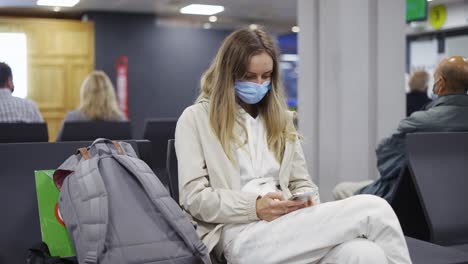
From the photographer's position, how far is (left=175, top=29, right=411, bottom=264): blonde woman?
1925 mm

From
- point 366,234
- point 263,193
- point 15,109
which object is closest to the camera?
point 366,234

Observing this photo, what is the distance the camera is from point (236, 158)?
2.28m

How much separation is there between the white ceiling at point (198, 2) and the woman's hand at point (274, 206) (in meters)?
7.37

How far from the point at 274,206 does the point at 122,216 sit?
49 cm

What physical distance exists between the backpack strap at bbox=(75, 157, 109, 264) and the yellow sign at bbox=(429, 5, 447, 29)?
10047mm

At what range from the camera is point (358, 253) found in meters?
1.88

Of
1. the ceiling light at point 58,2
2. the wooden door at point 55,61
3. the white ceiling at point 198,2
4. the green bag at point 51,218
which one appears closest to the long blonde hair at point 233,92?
the green bag at point 51,218

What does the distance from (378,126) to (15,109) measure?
112 inches

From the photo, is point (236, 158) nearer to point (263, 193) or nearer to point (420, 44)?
point (263, 193)

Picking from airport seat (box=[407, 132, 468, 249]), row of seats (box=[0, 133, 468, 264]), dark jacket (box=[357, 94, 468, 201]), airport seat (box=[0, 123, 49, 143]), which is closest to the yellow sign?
dark jacket (box=[357, 94, 468, 201])

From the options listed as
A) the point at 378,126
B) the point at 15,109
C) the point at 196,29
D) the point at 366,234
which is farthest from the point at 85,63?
the point at 366,234

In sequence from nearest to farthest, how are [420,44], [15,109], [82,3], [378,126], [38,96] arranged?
Answer: [15,109] < [378,126] < [82,3] < [38,96] < [420,44]

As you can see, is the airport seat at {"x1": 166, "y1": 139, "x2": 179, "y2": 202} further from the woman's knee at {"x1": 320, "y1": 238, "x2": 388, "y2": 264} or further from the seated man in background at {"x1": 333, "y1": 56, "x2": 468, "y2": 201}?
the seated man in background at {"x1": 333, "y1": 56, "x2": 468, "y2": 201}

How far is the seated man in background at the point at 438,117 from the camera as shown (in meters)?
3.42
